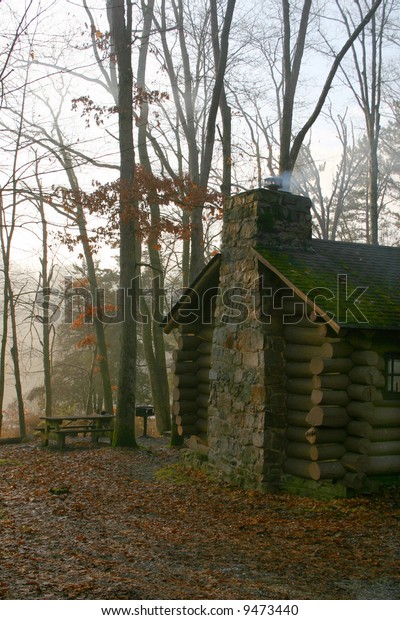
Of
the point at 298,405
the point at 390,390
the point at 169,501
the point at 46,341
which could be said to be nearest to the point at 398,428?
the point at 390,390

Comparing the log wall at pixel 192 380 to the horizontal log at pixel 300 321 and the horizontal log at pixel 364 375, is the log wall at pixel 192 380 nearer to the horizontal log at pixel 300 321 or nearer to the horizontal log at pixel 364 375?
the horizontal log at pixel 300 321

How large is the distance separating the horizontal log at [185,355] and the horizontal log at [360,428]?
5020 mm

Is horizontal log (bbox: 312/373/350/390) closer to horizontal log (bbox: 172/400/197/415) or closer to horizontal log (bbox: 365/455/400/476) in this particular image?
horizontal log (bbox: 365/455/400/476)

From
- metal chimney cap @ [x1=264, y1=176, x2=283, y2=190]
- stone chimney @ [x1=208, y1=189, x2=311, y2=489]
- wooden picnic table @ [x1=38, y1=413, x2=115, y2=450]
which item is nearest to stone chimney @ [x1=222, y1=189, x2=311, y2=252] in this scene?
stone chimney @ [x1=208, y1=189, x2=311, y2=489]

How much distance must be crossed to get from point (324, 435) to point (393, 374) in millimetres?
1810

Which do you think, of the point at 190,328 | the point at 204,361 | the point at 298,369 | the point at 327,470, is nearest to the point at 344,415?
the point at 327,470

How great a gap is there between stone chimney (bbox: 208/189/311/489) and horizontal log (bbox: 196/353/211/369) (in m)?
1.03

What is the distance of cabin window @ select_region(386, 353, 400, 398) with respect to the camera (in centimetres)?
1156

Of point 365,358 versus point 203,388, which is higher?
point 365,358

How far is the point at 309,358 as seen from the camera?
38.1 ft

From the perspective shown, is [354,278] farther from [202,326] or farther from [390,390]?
[202,326]

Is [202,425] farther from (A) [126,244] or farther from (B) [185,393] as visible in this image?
(A) [126,244]

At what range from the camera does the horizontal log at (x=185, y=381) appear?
14977mm

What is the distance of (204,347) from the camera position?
14945mm
